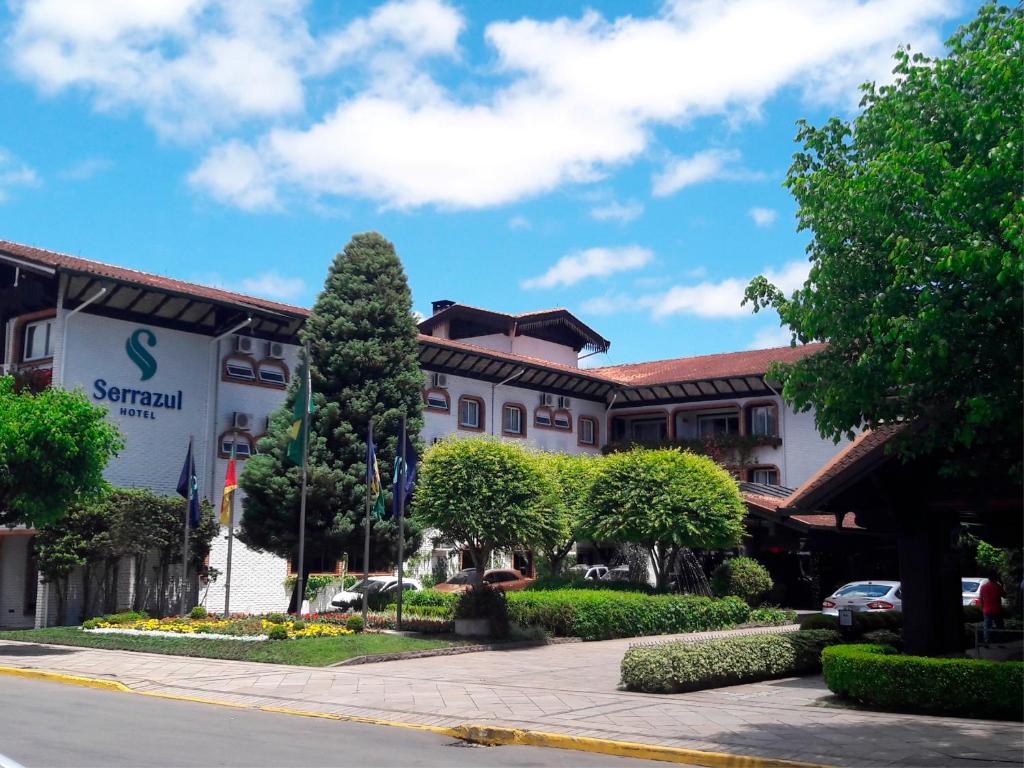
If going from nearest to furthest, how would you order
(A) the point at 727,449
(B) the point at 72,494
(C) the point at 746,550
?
1. (B) the point at 72,494
2. (C) the point at 746,550
3. (A) the point at 727,449

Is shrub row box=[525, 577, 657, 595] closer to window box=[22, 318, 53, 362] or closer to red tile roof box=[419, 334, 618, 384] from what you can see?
red tile roof box=[419, 334, 618, 384]

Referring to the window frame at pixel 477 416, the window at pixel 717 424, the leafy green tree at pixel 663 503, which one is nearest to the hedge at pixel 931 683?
the leafy green tree at pixel 663 503

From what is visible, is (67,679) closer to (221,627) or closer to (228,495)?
(221,627)

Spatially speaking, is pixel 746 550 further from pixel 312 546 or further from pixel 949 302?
pixel 949 302

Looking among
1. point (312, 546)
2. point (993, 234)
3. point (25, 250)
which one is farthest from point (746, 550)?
point (993, 234)

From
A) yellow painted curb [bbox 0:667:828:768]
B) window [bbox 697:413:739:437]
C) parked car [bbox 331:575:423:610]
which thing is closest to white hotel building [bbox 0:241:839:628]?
window [bbox 697:413:739:437]

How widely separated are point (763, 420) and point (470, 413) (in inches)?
530

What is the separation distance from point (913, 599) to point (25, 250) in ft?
93.3

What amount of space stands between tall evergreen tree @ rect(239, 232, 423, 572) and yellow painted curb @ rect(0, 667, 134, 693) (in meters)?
11.8

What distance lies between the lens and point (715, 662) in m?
16.7

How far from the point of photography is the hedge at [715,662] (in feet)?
53.5

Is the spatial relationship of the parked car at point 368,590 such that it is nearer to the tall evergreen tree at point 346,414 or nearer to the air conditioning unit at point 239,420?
the tall evergreen tree at point 346,414

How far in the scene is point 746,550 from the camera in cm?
3941

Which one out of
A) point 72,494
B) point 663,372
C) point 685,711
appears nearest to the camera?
point 685,711
